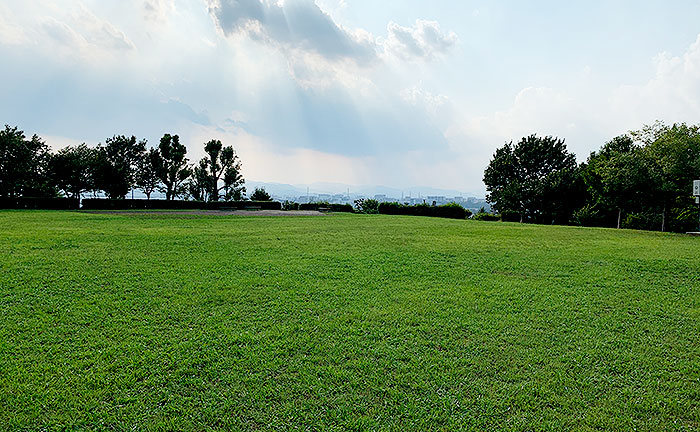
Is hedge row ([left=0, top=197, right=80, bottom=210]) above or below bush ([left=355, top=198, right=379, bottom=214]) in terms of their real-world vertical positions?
below

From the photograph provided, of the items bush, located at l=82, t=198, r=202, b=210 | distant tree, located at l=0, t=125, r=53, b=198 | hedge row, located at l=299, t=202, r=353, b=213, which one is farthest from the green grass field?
hedge row, located at l=299, t=202, r=353, b=213

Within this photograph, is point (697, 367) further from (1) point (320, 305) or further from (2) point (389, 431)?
(1) point (320, 305)

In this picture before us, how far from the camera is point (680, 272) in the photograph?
6.32m

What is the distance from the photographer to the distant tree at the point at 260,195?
113ft

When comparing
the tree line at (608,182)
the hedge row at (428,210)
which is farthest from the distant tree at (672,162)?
the hedge row at (428,210)

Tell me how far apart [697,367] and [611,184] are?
48.9ft

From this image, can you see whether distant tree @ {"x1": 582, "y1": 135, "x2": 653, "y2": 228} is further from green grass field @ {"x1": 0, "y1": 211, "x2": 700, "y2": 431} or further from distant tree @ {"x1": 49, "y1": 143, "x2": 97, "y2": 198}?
distant tree @ {"x1": 49, "y1": 143, "x2": 97, "y2": 198}

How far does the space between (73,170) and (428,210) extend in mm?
24340

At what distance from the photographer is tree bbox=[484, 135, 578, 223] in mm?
28297

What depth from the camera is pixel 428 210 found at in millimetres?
26312

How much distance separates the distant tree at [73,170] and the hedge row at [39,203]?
5.56m

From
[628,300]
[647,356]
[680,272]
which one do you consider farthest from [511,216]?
[647,356]

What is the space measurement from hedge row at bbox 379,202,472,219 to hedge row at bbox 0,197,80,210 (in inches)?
756

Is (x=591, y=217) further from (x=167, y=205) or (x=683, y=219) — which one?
(x=167, y=205)
